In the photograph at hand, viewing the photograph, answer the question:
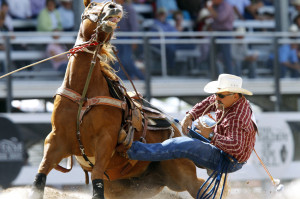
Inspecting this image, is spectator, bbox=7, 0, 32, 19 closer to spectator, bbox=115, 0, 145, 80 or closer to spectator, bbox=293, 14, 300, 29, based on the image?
spectator, bbox=115, 0, 145, 80

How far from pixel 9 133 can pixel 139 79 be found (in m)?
2.34

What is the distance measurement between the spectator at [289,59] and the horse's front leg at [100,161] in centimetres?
608

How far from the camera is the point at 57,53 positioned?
31.5 feet

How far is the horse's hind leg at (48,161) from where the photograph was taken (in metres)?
5.32

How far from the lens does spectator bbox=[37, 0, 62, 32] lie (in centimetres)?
1030

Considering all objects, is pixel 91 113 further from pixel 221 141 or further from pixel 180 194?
pixel 180 194

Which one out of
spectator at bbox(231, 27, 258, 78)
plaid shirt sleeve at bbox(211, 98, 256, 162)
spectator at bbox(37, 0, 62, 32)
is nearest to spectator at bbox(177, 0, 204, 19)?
spectator at bbox(231, 27, 258, 78)

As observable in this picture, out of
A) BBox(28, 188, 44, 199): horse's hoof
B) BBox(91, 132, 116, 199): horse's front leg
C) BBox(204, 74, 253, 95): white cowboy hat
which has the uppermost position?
BBox(204, 74, 253, 95): white cowboy hat

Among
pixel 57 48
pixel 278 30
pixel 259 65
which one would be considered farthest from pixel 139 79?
pixel 278 30

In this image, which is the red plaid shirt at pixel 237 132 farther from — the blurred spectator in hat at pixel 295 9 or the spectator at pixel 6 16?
the blurred spectator in hat at pixel 295 9

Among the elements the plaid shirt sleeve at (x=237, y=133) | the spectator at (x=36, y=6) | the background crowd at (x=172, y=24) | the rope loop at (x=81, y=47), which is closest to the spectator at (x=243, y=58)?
the background crowd at (x=172, y=24)

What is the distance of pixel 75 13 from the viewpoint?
10.6 meters

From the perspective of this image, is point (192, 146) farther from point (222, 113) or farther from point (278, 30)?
point (278, 30)

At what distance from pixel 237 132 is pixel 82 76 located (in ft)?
5.05
